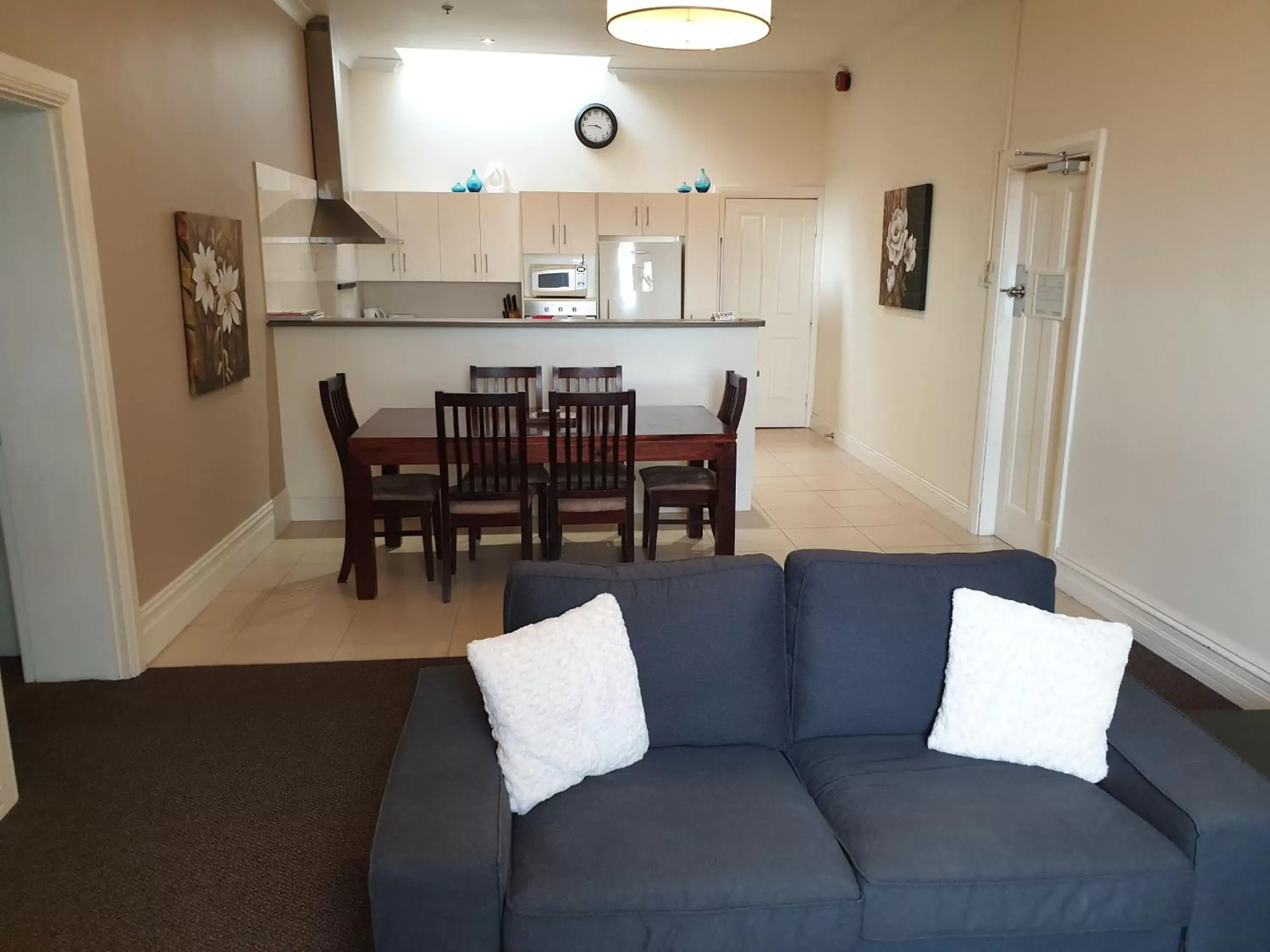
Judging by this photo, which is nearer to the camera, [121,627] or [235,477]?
[121,627]

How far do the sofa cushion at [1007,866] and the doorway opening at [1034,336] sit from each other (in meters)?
2.70

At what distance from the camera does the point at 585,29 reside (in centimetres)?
588

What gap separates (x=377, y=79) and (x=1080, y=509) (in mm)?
5904

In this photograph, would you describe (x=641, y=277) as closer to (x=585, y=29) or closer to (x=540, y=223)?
(x=540, y=223)

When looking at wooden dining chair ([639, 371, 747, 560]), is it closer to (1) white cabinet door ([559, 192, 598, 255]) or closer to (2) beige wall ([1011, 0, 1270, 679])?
(2) beige wall ([1011, 0, 1270, 679])

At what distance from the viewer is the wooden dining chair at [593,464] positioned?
153 inches

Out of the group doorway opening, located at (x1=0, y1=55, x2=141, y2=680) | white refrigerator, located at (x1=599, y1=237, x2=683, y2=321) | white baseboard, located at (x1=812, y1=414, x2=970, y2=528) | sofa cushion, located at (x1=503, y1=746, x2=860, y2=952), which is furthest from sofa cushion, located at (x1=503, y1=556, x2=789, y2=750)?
white refrigerator, located at (x1=599, y1=237, x2=683, y2=321)

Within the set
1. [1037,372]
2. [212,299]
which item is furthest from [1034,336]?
[212,299]

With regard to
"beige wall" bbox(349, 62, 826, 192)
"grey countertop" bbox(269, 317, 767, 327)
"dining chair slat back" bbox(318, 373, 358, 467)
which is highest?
"beige wall" bbox(349, 62, 826, 192)

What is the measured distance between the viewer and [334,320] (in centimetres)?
505

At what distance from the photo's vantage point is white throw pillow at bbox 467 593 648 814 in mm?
1840

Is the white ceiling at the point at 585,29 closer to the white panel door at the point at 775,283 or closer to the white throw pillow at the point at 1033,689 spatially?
the white panel door at the point at 775,283

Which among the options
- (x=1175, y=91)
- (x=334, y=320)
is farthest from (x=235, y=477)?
(x=1175, y=91)

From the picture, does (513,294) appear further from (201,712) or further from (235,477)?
(201,712)
